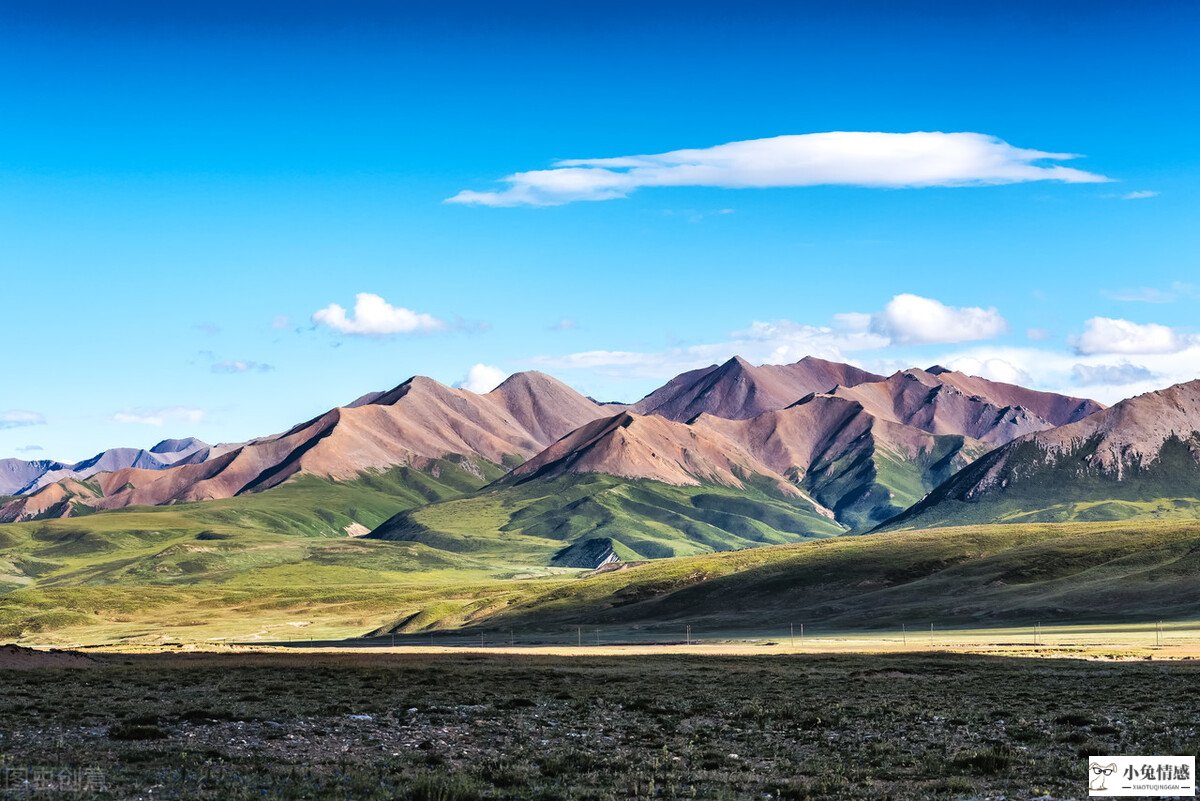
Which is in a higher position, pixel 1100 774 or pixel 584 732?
pixel 1100 774

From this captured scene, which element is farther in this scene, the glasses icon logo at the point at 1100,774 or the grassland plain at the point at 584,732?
the grassland plain at the point at 584,732

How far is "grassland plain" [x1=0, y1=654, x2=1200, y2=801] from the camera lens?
3084 cm

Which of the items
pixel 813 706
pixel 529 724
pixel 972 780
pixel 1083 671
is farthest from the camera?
pixel 1083 671

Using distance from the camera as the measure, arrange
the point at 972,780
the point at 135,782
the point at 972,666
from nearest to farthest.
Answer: the point at 135,782 < the point at 972,780 < the point at 972,666

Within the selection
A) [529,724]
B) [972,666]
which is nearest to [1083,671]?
[972,666]

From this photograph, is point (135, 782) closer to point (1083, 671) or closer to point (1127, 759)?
point (1127, 759)

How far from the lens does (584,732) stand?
1705 inches

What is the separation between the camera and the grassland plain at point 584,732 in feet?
101

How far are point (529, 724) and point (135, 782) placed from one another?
61.2ft

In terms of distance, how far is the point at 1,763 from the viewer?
1268 inches

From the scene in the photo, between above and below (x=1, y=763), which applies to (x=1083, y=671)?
below

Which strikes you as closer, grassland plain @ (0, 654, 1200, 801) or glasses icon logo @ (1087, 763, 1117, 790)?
glasses icon logo @ (1087, 763, 1117, 790)

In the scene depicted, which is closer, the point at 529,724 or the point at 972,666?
the point at 529,724

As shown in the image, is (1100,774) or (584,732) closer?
(1100,774)
